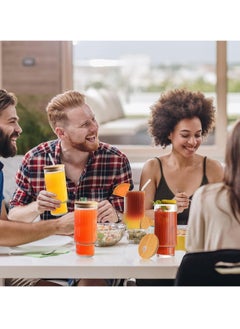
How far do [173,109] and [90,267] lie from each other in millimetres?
747

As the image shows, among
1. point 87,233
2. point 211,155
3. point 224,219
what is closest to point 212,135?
point 211,155

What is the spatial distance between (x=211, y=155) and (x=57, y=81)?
0.69 metres

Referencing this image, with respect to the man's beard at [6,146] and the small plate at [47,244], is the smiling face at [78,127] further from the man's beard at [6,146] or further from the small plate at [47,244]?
the small plate at [47,244]

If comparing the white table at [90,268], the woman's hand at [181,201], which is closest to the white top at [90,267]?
the white table at [90,268]

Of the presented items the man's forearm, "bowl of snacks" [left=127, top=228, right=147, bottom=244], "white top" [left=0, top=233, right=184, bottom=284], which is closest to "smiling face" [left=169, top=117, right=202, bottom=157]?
"bowl of snacks" [left=127, top=228, right=147, bottom=244]

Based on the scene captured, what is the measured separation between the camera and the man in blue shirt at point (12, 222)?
2.59 metres

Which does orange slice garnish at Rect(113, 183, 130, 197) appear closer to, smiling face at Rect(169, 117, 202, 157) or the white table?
smiling face at Rect(169, 117, 202, 157)

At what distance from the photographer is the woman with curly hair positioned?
2715mm

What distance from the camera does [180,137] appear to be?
2.75 meters

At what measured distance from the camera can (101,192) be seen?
111 inches

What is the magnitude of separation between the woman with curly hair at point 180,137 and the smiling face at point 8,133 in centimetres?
53
